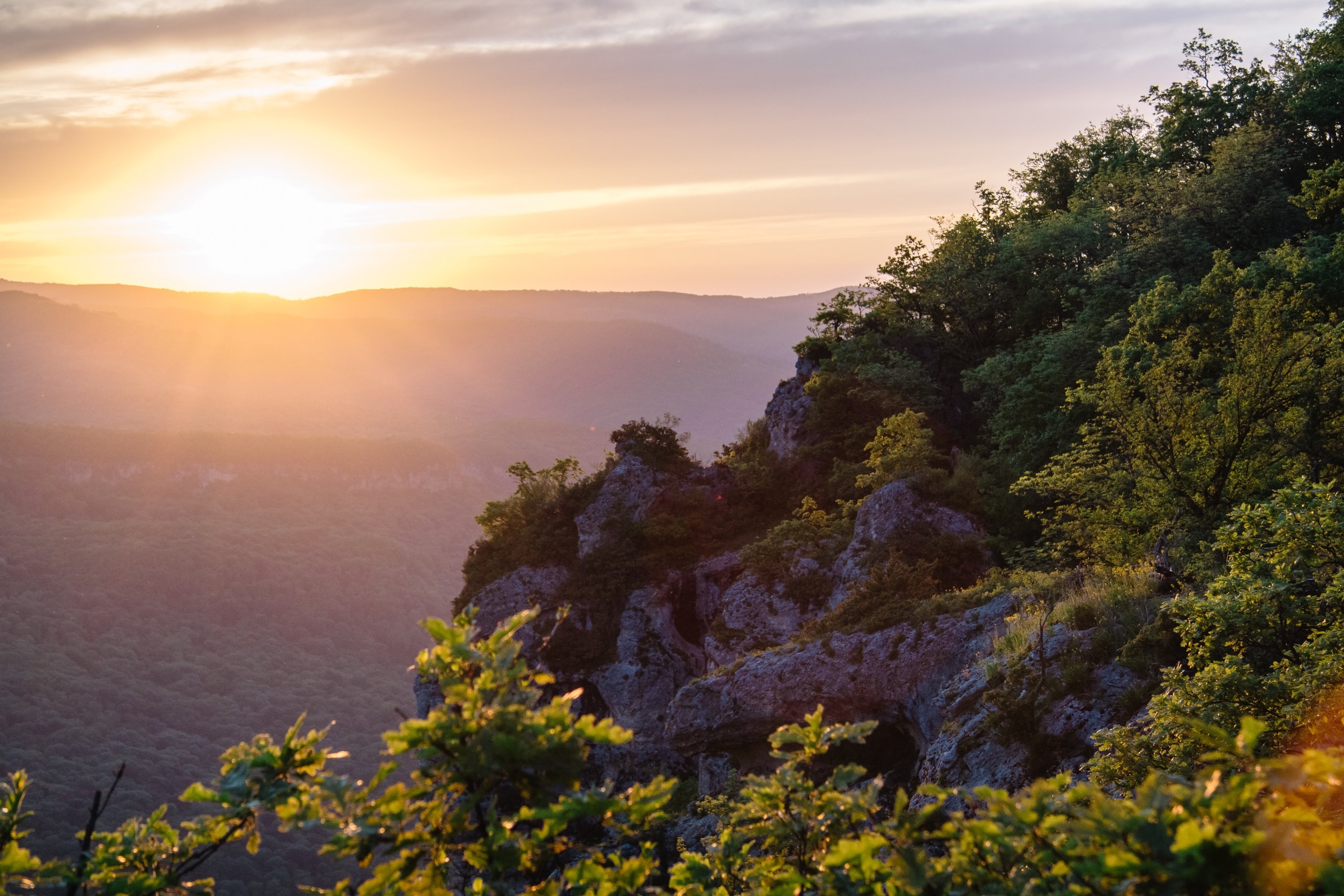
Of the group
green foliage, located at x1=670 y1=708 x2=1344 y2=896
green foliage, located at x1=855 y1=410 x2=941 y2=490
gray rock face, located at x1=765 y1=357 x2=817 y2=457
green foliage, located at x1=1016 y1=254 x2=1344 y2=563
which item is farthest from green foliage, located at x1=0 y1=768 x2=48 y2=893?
gray rock face, located at x1=765 y1=357 x2=817 y2=457

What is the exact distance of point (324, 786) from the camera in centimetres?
413

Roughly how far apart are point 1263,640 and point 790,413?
1001 inches

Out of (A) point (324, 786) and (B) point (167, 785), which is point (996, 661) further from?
(B) point (167, 785)

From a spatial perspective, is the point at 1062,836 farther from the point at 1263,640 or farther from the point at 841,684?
the point at 841,684

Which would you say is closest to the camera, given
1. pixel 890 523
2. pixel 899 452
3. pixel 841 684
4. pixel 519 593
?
pixel 841 684

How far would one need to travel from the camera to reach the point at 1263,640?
8828mm

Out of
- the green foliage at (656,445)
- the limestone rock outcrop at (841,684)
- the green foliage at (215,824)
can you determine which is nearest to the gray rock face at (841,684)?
the limestone rock outcrop at (841,684)

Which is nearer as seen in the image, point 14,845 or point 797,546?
point 14,845

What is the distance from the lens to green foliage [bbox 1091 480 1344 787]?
24.3 feet

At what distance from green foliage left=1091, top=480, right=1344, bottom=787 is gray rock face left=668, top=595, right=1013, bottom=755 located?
242 inches

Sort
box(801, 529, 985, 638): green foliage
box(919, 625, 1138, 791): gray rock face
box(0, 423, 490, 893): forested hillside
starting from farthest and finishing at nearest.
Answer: box(0, 423, 490, 893): forested hillside, box(801, 529, 985, 638): green foliage, box(919, 625, 1138, 791): gray rock face

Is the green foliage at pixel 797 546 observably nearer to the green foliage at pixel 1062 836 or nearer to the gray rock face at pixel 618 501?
the gray rock face at pixel 618 501

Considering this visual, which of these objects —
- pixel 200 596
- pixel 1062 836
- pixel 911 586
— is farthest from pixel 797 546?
pixel 200 596

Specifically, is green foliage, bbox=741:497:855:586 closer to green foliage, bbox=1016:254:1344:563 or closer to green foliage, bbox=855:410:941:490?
green foliage, bbox=855:410:941:490
